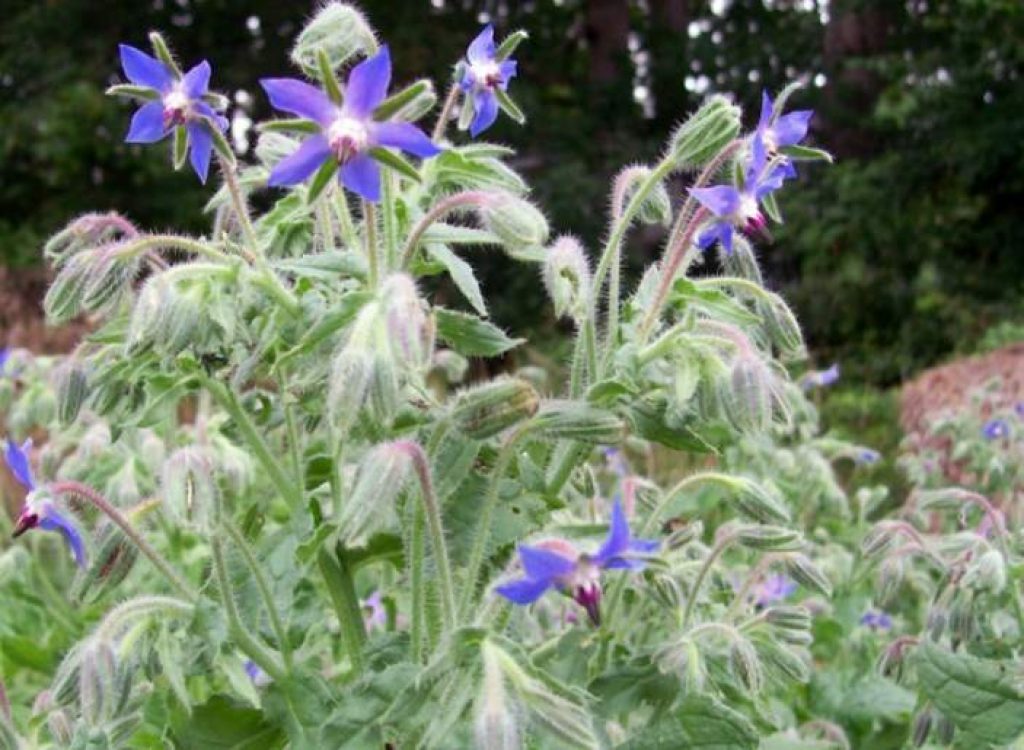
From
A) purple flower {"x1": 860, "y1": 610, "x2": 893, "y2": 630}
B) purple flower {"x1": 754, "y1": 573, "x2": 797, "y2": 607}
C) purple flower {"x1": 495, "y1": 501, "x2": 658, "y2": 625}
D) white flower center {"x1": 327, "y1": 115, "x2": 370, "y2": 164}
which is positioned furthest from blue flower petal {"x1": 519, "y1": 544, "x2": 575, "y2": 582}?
purple flower {"x1": 860, "y1": 610, "x2": 893, "y2": 630}

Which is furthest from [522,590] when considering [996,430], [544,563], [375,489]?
[996,430]

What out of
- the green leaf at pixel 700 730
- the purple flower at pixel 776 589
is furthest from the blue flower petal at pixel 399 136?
the purple flower at pixel 776 589

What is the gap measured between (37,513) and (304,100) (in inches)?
20.1

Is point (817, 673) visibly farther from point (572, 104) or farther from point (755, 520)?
point (572, 104)

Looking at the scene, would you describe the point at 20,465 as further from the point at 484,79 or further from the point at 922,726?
the point at 922,726

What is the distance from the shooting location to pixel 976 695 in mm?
1548

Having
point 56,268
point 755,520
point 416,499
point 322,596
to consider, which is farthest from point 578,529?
point 56,268

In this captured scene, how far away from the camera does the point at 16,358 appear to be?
2961 millimetres

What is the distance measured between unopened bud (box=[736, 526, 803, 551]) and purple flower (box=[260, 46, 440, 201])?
0.54m

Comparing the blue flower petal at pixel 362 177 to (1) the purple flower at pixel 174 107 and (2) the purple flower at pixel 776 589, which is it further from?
(2) the purple flower at pixel 776 589

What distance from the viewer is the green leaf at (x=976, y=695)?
5.03 feet

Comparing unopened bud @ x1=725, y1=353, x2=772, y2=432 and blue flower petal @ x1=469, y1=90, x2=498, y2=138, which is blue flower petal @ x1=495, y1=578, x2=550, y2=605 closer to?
unopened bud @ x1=725, y1=353, x2=772, y2=432

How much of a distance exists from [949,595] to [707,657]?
1.31 ft

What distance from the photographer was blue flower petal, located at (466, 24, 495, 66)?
61.7 inches
